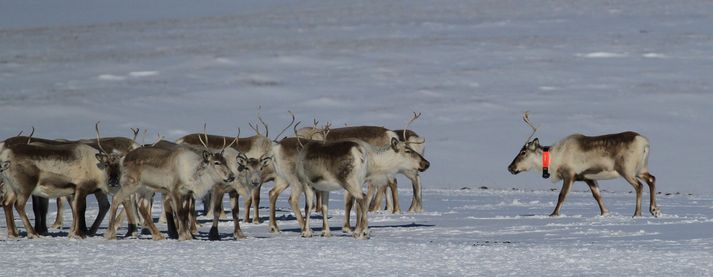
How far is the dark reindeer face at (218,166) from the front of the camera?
14.2 metres

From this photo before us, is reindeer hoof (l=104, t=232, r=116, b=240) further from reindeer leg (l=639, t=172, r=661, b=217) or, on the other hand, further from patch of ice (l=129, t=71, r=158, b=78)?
patch of ice (l=129, t=71, r=158, b=78)

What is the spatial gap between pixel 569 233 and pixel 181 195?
442 cm

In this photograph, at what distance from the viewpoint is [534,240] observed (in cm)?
1435

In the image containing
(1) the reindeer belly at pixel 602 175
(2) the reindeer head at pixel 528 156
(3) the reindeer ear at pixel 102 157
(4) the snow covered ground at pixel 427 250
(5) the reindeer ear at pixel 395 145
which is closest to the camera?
(4) the snow covered ground at pixel 427 250

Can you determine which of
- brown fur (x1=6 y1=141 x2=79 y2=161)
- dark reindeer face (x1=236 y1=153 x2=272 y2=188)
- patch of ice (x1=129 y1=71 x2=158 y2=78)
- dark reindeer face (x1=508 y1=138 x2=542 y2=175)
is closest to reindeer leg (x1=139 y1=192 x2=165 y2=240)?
brown fur (x1=6 y1=141 x2=79 y2=161)

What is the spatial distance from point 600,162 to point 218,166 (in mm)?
6380

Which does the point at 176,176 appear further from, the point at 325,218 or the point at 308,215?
the point at 325,218

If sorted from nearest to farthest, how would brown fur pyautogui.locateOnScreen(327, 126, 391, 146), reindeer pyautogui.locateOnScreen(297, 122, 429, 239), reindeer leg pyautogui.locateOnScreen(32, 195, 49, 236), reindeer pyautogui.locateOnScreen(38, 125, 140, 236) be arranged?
reindeer pyautogui.locateOnScreen(297, 122, 429, 239) < reindeer pyautogui.locateOnScreen(38, 125, 140, 236) < reindeer leg pyautogui.locateOnScreen(32, 195, 49, 236) < brown fur pyautogui.locateOnScreen(327, 126, 391, 146)

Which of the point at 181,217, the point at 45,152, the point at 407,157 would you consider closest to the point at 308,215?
A: the point at 181,217

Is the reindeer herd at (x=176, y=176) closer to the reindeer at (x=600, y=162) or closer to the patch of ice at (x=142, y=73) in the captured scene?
the reindeer at (x=600, y=162)

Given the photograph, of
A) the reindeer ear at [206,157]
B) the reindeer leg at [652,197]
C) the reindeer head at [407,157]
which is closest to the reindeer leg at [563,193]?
the reindeer leg at [652,197]

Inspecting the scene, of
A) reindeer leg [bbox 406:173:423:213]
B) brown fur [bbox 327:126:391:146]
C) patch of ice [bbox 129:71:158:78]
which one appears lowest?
reindeer leg [bbox 406:173:423:213]

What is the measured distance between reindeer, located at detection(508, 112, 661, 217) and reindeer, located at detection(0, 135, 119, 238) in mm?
6501

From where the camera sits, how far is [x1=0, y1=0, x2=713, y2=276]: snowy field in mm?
12242
